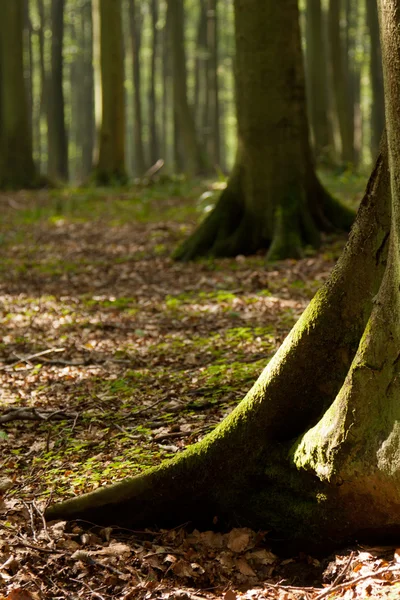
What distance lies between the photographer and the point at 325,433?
344cm

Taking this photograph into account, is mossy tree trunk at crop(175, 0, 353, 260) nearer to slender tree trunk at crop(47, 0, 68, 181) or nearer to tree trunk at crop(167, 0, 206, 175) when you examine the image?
tree trunk at crop(167, 0, 206, 175)

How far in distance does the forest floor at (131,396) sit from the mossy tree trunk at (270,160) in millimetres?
418

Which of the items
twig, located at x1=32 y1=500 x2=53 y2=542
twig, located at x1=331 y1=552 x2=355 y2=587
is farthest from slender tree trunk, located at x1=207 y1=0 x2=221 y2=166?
twig, located at x1=331 y1=552 x2=355 y2=587

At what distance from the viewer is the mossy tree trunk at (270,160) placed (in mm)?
9219

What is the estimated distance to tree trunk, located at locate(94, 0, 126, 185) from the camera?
58.4 ft

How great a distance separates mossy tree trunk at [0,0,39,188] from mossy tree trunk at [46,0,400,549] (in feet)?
56.5

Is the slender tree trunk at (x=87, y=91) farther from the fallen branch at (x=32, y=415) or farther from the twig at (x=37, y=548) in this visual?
the twig at (x=37, y=548)

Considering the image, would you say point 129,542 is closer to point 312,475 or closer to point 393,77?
point 312,475

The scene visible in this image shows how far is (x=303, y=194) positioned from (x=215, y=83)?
18.7m

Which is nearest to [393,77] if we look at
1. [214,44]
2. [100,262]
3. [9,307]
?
[9,307]

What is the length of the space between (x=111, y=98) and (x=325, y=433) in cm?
1614

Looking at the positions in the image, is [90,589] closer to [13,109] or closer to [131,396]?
[131,396]

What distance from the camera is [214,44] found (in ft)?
86.9

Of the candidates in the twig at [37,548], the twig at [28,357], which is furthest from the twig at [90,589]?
the twig at [28,357]
